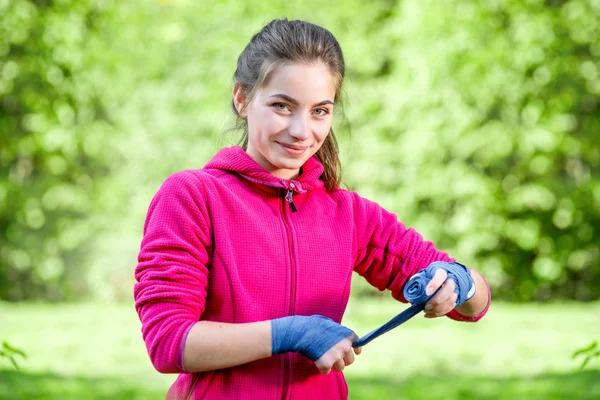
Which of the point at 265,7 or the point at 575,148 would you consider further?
the point at 575,148

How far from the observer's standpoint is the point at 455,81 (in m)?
9.15

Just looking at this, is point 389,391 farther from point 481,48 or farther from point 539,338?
point 481,48

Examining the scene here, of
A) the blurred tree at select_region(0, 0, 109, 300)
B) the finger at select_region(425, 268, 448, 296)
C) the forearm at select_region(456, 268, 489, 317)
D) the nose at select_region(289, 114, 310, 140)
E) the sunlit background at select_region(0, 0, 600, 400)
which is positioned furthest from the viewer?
the blurred tree at select_region(0, 0, 109, 300)

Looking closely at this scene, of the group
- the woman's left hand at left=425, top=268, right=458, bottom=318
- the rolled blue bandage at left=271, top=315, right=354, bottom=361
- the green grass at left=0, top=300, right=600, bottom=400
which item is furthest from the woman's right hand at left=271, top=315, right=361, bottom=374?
the green grass at left=0, top=300, right=600, bottom=400

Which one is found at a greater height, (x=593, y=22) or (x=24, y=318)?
(x=593, y=22)

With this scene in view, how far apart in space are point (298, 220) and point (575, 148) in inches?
336

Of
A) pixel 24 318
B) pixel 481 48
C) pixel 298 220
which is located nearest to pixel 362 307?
pixel 481 48

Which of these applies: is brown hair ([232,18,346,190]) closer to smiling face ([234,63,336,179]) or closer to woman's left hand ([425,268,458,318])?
smiling face ([234,63,336,179])

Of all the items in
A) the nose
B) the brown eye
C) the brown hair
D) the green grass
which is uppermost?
the brown hair

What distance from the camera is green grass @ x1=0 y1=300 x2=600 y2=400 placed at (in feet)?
15.6

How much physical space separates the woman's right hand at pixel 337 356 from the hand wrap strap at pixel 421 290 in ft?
0.08

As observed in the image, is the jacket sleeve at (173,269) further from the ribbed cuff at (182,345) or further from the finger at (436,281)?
the finger at (436,281)

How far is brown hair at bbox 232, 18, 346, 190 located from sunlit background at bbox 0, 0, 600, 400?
18.7ft

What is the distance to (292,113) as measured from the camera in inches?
69.7
